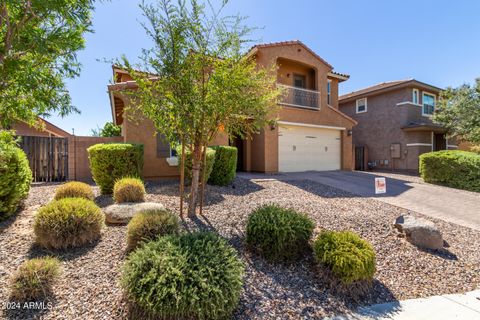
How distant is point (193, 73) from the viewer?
4789 millimetres

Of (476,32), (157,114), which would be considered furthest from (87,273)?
(476,32)

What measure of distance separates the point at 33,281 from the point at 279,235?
3219 mm

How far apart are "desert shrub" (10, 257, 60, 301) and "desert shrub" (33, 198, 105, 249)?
862 millimetres

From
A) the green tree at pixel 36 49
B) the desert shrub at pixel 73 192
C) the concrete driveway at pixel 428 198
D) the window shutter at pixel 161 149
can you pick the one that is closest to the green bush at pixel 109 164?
the desert shrub at pixel 73 192

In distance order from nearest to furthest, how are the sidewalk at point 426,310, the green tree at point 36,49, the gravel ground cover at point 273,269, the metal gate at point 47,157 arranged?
1. the gravel ground cover at point 273,269
2. the sidewalk at point 426,310
3. the green tree at point 36,49
4. the metal gate at point 47,157

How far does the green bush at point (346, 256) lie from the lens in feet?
11.4

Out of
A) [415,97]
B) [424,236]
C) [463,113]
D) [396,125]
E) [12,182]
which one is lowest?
[424,236]

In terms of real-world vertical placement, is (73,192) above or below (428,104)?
below

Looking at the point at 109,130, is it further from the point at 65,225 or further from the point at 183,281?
the point at 183,281

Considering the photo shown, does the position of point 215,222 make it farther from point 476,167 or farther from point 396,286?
point 476,167

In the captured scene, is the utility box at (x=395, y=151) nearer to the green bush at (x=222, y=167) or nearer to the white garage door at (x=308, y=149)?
the white garage door at (x=308, y=149)

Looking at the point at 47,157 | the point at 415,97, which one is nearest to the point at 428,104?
the point at 415,97

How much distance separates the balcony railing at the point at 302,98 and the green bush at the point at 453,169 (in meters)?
6.44

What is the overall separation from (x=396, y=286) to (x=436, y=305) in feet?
1.62
